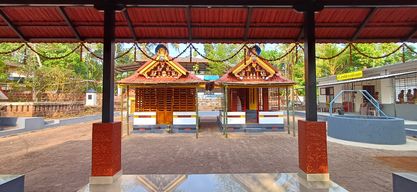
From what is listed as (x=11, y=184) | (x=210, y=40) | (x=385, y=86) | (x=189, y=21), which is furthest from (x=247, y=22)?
(x=385, y=86)

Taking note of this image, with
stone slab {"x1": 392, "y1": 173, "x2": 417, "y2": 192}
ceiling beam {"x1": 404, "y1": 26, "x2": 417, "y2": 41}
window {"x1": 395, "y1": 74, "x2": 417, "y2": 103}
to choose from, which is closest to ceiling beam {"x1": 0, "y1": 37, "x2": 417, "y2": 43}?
ceiling beam {"x1": 404, "y1": 26, "x2": 417, "y2": 41}

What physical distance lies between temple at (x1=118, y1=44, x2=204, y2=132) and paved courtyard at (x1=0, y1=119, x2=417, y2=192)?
Result: 354cm

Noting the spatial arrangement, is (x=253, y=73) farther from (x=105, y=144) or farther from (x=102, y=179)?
(x=102, y=179)

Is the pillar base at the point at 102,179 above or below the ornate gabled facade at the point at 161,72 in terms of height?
below

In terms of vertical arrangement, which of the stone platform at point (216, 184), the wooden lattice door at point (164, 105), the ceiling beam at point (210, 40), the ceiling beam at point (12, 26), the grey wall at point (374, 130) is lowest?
the stone platform at point (216, 184)

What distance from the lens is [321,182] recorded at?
14.9ft

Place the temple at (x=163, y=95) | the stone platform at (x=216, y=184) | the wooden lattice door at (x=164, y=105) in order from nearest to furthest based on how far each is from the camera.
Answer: the stone platform at (x=216, y=184) < the temple at (x=163, y=95) < the wooden lattice door at (x=164, y=105)

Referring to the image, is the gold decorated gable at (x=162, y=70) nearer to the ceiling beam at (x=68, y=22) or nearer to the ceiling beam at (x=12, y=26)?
the ceiling beam at (x=68, y=22)

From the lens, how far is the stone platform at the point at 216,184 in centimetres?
436

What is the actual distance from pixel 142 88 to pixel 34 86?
11.6m

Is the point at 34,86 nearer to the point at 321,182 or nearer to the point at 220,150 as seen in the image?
the point at 220,150

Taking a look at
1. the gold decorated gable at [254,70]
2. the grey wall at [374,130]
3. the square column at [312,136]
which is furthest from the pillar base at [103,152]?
the grey wall at [374,130]

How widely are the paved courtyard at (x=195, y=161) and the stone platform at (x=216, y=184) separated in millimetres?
735
